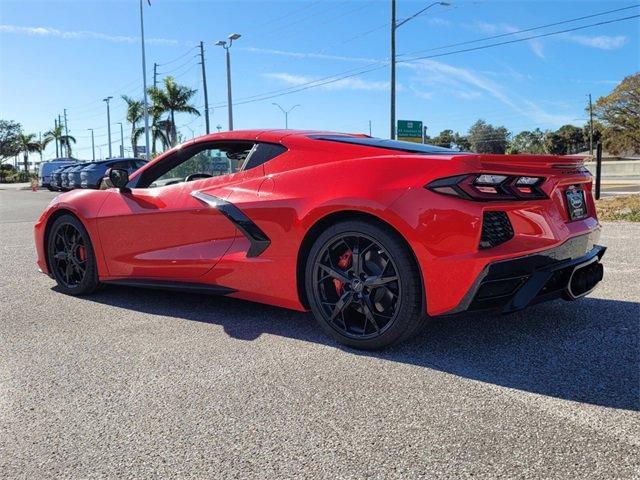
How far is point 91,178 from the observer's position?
21281 millimetres

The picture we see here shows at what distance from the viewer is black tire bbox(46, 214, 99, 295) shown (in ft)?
15.0

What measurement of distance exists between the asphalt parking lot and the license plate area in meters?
0.72

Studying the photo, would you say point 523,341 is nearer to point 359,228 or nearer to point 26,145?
point 359,228

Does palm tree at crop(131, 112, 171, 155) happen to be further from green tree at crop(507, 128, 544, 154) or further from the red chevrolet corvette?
green tree at crop(507, 128, 544, 154)

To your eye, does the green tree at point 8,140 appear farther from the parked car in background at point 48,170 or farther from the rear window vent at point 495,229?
the rear window vent at point 495,229

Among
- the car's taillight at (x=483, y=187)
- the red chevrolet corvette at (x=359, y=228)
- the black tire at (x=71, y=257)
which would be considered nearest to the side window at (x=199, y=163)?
the red chevrolet corvette at (x=359, y=228)

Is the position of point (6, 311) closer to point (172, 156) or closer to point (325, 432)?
point (172, 156)

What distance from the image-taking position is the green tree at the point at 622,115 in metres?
61.7

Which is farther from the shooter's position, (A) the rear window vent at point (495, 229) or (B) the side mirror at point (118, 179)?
(B) the side mirror at point (118, 179)

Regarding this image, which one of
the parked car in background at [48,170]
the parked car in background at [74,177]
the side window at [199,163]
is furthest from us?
the parked car in background at [48,170]

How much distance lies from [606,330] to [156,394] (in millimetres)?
2661

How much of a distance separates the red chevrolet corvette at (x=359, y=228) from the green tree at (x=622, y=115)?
6851 centimetres

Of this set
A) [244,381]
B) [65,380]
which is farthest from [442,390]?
[65,380]

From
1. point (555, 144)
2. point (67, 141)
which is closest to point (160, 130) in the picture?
point (67, 141)
